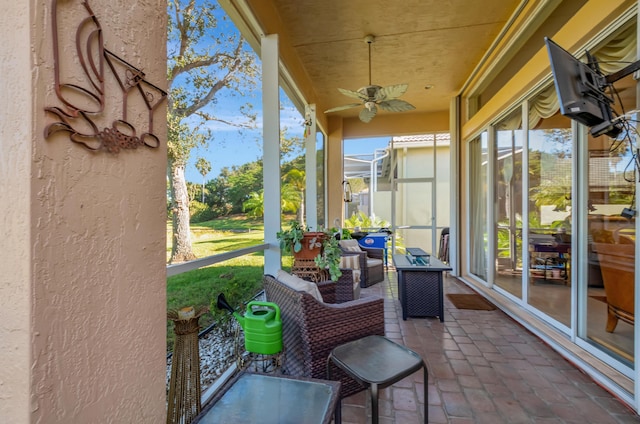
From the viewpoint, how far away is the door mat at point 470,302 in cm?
382

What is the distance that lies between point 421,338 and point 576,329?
133 cm

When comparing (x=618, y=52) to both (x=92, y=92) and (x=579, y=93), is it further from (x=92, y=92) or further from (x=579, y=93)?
(x=92, y=92)

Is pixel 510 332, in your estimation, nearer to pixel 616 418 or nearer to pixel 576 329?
pixel 576 329

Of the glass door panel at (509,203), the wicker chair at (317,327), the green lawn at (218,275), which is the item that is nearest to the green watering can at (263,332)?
the wicker chair at (317,327)

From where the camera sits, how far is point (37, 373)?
1.93 feet

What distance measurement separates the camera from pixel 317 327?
5.96 feet

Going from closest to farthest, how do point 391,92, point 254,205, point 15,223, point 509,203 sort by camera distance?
point 15,223 → point 391,92 → point 509,203 → point 254,205

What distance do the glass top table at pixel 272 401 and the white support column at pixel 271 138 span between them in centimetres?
187

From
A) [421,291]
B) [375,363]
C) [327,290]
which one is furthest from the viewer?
[421,291]

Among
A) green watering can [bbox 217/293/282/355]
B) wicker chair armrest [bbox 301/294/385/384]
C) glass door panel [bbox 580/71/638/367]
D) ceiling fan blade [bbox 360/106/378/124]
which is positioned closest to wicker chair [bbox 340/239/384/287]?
ceiling fan blade [bbox 360/106/378/124]

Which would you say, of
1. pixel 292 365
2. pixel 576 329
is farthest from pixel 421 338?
pixel 292 365

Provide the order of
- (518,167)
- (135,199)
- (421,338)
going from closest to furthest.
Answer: (135,199), (421,338), (518,167)

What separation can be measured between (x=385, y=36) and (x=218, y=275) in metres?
3.67

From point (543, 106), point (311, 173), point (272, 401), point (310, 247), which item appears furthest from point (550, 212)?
point (311, 173)
